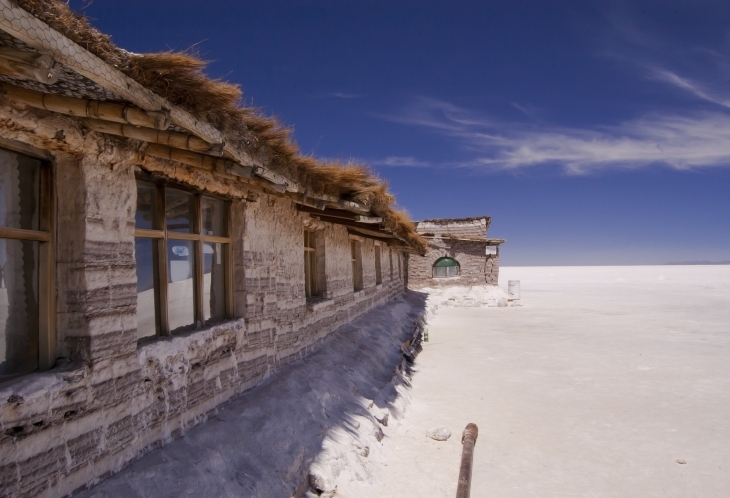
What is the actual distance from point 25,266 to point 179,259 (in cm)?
136

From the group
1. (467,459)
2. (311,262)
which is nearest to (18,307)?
(467,459)

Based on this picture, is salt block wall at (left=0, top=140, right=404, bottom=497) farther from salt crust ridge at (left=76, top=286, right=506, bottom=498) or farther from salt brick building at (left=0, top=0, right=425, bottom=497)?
salt crust ridge at (left=76, top=286, right=506, bottom=498)

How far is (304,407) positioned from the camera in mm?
4832

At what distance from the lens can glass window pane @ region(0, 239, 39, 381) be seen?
103 inches

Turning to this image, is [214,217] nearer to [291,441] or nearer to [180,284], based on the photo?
[180,284]

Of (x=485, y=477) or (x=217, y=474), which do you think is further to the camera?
(x=485, y=477)

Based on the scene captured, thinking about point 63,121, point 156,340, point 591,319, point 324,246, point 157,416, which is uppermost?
point 63,121

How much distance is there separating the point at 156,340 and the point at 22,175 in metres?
1.52

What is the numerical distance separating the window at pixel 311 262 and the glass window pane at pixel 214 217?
300cm

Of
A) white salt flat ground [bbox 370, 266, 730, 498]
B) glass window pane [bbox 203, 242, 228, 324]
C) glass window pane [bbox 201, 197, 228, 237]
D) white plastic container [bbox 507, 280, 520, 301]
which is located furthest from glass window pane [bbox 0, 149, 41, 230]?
white plastic container [bbox 507, 280, 520, 301]

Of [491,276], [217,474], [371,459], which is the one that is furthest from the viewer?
[491,276]

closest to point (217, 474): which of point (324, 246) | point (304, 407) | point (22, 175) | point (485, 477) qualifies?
point (304, 407)

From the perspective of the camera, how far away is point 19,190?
2.71m

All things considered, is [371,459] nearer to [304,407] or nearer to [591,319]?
[304,407]
